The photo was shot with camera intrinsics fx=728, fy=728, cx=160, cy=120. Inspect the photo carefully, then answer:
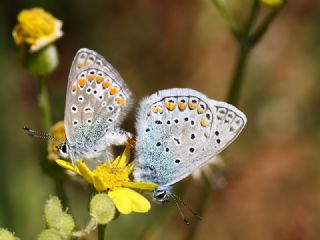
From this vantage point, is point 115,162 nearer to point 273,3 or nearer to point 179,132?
point 179,132

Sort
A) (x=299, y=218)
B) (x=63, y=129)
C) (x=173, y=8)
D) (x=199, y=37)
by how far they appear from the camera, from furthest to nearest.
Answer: (x=173, y=8)
(x=199, y=37)
(x=299, y=218)
(x=63, y=129)

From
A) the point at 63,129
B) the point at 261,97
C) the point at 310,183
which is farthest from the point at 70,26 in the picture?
the point at 63,129

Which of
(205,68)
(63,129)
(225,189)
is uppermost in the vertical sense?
(63,129)

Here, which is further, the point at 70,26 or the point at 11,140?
the point at 70,26

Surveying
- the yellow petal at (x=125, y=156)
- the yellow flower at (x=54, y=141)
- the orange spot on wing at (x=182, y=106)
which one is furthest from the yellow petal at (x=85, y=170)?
the orange spot on wing at (x=182, y=106)

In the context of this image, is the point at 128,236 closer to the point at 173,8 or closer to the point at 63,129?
the point at 63,129

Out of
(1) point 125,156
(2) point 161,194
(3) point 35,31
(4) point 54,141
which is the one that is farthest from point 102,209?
(3) point 35,31

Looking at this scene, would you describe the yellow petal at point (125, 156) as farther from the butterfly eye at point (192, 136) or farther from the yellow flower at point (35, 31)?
the yellow flower at point (35, 31)

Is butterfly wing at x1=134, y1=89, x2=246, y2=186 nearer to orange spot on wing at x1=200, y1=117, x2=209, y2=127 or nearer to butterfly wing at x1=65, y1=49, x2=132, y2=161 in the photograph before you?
orange spot on wing at x1=200, y1=117, x2=209, y2=127
